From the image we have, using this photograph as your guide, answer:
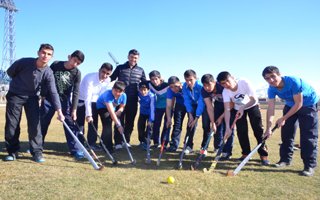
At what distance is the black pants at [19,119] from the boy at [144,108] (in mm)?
2728

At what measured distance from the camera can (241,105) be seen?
6.45m

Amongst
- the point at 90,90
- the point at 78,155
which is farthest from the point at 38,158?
the point at 90,90

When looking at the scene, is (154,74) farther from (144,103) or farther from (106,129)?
(106,129)

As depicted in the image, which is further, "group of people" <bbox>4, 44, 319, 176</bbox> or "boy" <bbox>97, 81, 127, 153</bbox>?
"boy" <bbox>97, 81, 127, 153</bbox>

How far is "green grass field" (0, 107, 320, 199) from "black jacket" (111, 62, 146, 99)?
2162 millimetres

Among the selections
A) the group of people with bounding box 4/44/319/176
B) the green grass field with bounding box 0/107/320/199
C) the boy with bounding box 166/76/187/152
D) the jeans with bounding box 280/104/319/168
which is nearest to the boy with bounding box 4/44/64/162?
the group of people with bounding box 4/44/319/176

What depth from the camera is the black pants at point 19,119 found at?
5.89 m

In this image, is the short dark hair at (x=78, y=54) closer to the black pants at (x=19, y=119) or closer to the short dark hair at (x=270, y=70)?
the black pants at (x=19, y=119)

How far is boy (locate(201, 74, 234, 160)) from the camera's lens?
249 inches

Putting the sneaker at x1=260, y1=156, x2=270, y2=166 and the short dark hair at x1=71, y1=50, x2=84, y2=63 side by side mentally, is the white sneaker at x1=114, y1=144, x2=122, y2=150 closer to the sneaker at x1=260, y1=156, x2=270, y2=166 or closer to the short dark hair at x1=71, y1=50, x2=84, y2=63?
the short dark hair at x1=71, y1=50, x2=84, y2=63

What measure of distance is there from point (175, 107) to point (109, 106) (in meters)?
2.01

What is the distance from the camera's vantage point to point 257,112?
6.52 meters

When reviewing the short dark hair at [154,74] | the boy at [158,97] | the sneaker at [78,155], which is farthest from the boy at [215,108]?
the sneaker at [78,155]

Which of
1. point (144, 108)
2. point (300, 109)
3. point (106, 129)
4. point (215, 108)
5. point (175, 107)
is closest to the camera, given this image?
point (300, 109)
